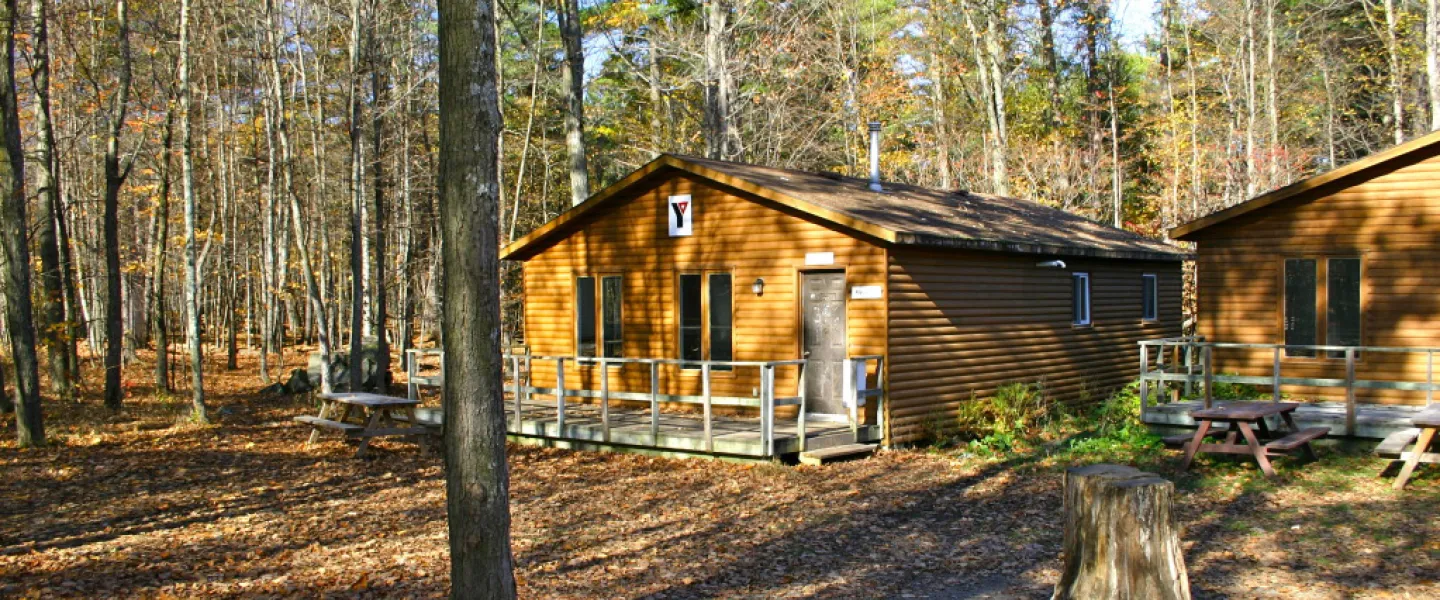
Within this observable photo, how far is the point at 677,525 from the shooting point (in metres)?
9.14

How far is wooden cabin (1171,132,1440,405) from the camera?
12.8 metres

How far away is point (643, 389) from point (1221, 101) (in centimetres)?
2279

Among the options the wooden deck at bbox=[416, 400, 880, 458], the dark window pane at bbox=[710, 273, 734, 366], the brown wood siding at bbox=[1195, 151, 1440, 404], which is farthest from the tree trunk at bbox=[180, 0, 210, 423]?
the brown wood siding at bbox=[1195, 151, 1440, 404]

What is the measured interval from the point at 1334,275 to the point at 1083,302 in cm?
394

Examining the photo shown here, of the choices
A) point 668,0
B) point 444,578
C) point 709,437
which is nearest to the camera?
point 444,578

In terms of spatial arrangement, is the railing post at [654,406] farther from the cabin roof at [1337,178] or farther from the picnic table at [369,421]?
the cabin roof at [1337,178]

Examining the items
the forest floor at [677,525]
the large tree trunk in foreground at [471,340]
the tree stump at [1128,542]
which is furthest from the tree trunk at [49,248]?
the tree stump at [1128,542]

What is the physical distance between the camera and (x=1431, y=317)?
12.7 m

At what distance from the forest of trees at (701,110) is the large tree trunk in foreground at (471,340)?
14.1 metres

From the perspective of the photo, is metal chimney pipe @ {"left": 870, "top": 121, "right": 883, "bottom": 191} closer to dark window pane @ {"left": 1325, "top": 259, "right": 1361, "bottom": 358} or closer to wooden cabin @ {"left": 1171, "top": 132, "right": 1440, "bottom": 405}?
wooden cabin @ {"left": 1171, "top": 132, "right": 1440, "bottom": 405}

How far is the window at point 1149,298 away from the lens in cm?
1859

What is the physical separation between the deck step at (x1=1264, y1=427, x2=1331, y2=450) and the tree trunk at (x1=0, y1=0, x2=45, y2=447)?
564 inches

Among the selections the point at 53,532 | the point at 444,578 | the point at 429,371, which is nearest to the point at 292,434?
the point at 53,532

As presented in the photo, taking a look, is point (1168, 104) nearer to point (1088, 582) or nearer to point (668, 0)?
point (668, 0)
